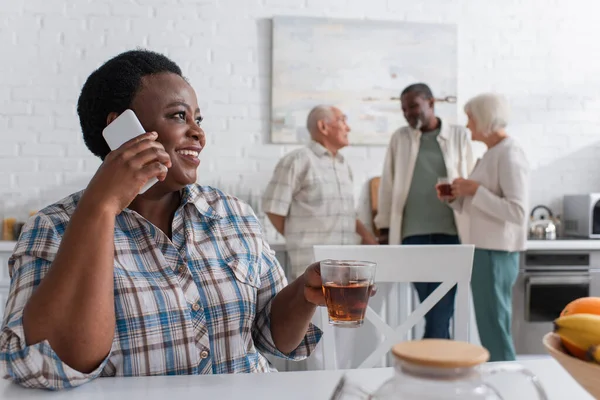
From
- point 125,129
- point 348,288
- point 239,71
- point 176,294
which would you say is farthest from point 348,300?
point 239,71

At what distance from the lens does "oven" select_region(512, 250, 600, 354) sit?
341cm

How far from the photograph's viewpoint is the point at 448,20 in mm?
3969

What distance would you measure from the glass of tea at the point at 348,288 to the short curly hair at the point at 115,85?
1.83ft

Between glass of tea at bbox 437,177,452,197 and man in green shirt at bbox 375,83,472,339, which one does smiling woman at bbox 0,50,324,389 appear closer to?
glass of tea at bbox 437,177,452,197

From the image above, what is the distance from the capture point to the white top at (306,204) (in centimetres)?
306

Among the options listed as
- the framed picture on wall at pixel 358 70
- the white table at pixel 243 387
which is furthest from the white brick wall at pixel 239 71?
the white table at pixel 243 387

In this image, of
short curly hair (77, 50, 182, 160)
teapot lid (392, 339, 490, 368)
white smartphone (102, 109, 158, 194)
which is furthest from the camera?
short curly hair (77, 50, 182, 160)

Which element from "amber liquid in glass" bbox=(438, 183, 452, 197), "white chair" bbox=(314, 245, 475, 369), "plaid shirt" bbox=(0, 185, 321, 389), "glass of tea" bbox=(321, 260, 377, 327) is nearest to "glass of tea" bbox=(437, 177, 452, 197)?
"amber liquid in glass" bbox=(438, 183, 452, 197)

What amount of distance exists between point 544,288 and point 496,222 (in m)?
0.86

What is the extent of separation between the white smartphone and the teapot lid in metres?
0.64

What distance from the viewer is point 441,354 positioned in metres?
0.52

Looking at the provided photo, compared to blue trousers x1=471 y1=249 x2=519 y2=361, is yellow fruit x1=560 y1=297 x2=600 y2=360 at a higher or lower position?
higher

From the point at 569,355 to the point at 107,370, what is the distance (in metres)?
0.76

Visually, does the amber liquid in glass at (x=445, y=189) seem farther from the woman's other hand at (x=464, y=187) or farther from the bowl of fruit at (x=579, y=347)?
the bowl of fruit at (x=579, y=347)
